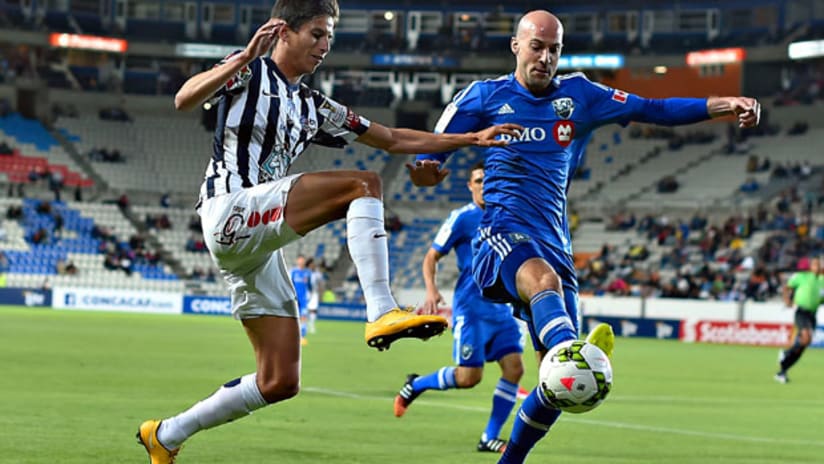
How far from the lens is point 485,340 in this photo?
39.4 feet

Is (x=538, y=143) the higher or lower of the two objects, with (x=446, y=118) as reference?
lower

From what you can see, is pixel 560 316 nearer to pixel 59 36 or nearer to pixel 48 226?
pixel 48 226

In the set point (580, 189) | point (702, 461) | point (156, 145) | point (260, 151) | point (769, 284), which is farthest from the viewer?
point (156, 145)

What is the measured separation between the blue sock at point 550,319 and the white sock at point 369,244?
4.15 ft

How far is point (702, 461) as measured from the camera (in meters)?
10.1

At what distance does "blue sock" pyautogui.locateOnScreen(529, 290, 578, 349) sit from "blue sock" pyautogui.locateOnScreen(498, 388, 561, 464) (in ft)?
1.50

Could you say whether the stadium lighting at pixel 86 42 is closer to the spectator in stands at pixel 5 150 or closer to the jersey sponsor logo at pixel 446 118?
the spectator in stands at pixel 5 150

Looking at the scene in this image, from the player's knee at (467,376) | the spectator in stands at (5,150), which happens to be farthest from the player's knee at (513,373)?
the spectator in stands at (5,150)

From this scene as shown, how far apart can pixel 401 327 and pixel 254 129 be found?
5.15ft

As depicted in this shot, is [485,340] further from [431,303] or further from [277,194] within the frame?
[277,194]

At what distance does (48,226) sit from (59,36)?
11.8 m

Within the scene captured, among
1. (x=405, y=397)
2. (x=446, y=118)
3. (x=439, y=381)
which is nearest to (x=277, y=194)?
(x=446, y=118)

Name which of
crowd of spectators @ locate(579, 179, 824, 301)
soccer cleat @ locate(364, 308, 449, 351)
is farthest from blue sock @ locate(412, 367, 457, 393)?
crowd of spectators @ locate(579, 179, 824, 301)

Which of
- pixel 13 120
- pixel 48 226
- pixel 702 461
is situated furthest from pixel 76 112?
pixel 702 461
